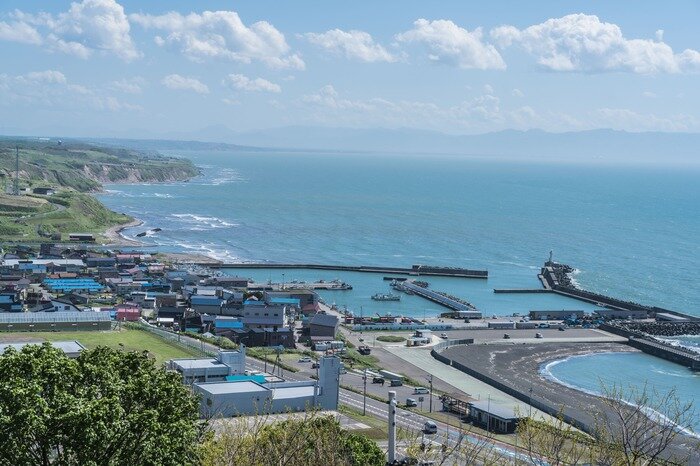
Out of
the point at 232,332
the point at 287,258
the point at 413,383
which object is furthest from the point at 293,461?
the point at 287,258

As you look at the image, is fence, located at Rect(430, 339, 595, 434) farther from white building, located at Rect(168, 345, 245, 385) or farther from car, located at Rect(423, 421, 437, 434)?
white building, located at Rect(168, 345, 245, 385)

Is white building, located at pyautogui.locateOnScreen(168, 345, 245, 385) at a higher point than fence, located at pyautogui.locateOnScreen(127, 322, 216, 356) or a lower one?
higher

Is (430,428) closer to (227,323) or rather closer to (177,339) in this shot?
(177,339)

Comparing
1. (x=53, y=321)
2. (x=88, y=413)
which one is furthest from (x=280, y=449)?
(x=53, y=321)

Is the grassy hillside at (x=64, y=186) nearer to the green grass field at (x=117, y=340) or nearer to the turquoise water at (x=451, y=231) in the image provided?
the turquoise water at (x=451, y=231)

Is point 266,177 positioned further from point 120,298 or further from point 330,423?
point 330,423

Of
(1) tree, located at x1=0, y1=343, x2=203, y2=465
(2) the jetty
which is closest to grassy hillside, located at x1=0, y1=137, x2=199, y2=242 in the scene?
(2) the jetty
